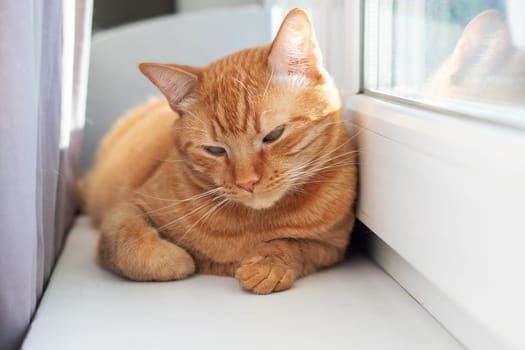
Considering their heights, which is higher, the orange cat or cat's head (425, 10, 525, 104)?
cat's head (425, 10, 525, 104)

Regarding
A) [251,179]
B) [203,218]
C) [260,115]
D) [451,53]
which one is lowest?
[203,218]

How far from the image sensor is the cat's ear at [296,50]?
1206 millimetres

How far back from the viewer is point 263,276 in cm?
121

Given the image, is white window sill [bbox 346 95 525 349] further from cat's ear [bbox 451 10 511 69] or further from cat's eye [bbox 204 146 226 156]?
cat's eye [bbox 204 146 226 156]

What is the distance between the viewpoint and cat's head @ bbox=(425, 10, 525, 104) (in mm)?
852

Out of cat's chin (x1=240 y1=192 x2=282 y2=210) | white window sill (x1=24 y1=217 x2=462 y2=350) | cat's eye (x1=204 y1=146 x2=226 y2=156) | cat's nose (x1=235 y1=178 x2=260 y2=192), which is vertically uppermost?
cat's eye (x1=204 y1=146 x2=226 y2=156)

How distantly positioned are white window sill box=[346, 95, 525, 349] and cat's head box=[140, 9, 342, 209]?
13 centimetres

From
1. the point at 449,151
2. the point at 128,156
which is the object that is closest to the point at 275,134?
the point at 449,151

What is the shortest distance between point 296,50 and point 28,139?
0.55 metres

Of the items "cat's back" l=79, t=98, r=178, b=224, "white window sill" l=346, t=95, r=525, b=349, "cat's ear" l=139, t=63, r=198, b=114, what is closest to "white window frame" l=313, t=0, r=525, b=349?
"white window sill" l=346, t=95, r=525, b=349

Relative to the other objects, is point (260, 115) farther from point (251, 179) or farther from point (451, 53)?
point (451, 53)

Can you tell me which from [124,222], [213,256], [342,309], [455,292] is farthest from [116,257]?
[455,292]

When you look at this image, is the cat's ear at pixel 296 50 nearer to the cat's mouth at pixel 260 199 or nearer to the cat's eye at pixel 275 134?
the cat's eye at pixel 275 134

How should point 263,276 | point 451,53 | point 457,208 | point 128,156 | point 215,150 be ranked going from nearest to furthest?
point 457,208, point 451,53, point 263,276, point 215,150, point 128,156
